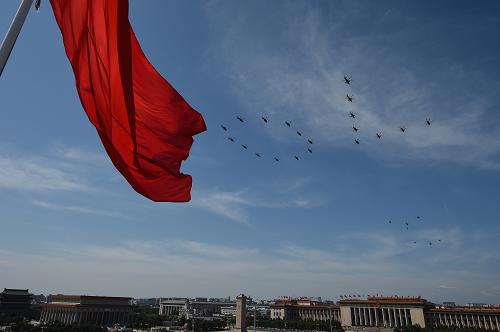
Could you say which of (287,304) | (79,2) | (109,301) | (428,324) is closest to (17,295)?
(109,301)

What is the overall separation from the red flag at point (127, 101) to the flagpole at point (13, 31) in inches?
39.7

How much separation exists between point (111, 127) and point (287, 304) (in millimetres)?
154486

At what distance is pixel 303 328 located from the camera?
121 metres

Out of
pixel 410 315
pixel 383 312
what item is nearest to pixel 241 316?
pixel 383 312

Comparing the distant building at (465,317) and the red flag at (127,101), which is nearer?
the red flag at (127,101)

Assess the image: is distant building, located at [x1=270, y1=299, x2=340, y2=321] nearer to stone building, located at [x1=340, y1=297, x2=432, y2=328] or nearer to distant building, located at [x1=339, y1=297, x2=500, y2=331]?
stone building, located at [x1=340, y1=297, x2=432, y2=328]

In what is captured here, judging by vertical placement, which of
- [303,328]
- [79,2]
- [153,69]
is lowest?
[303,328]

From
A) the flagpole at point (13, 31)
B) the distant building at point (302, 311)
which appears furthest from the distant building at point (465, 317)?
the flagpole at point (13, 31)

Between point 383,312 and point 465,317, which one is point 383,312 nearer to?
point 383,312

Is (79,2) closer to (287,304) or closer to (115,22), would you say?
(115,22)

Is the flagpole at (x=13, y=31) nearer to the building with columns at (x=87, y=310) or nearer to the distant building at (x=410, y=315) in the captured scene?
the distant building at (x=410, y=315)

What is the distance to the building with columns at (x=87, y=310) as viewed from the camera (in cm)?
13162

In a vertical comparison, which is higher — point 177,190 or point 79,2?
point 79,2

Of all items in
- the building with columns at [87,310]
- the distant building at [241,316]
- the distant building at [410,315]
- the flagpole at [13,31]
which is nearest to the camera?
the flagpole at [13,31]
